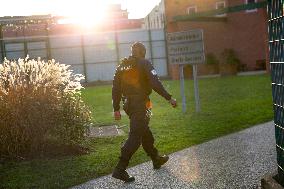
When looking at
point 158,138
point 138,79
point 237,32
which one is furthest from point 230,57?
point 138,79

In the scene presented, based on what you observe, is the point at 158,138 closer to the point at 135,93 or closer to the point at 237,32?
the point at 135,93

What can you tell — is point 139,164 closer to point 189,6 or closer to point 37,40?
point 37,40

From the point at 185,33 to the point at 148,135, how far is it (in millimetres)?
7331

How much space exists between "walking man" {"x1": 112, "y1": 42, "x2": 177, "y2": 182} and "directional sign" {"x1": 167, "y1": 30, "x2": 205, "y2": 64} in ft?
23.4

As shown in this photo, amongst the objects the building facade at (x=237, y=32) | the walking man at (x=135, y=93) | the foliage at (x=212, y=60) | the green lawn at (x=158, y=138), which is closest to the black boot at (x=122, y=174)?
the walking man at (x=135, y=93)

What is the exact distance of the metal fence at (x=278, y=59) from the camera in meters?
3.79

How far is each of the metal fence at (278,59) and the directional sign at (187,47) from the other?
919 cm

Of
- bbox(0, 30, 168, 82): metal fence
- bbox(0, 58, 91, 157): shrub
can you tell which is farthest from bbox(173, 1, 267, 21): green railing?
bbox(0, 58, 91, 157): shrub

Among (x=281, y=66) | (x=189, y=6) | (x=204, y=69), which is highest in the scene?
(x=189, y=6)

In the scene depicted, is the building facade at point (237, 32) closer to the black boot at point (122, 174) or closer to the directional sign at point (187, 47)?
the directional sign at point (187, 47)

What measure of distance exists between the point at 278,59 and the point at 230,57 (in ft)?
107

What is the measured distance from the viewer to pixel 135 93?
630cm

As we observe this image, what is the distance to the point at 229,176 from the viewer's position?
6047mm

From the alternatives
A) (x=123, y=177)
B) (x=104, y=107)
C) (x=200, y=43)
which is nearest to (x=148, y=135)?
(x=123, y=177)
